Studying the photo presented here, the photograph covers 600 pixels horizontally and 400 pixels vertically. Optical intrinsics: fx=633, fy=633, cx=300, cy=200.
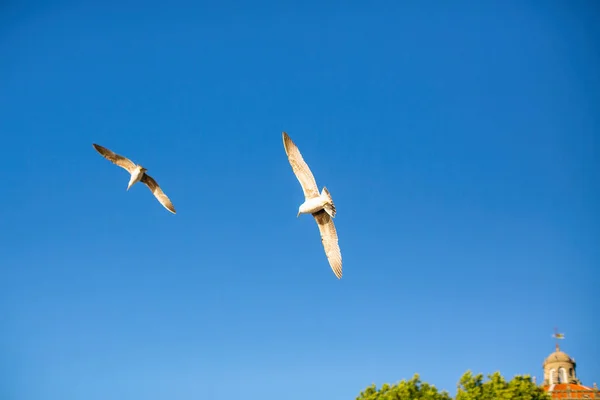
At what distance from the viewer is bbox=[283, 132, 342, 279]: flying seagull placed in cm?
2442

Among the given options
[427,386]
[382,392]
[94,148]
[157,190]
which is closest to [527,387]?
[427,386]

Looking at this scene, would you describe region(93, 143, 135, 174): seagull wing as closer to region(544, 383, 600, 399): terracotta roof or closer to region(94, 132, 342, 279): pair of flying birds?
region(94, 132, 342, 279): pair of flying birds

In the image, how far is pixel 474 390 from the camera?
2242 inches

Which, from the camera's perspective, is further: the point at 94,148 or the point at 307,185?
the point at 94,148

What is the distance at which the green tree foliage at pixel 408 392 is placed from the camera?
56000mm

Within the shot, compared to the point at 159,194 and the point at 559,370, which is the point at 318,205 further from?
the point at 559,370

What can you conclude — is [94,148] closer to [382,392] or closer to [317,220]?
[317,220]

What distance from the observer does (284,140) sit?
24203mm

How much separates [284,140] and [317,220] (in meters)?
3.80

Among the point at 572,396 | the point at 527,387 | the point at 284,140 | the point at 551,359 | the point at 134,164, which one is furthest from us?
the point at 551,359

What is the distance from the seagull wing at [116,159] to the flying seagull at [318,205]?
11.9 metres

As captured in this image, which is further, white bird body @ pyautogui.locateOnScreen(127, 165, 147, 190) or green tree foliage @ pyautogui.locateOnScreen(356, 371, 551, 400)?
green tree foliage @ pyautogui.locateOnScreen(356, 371, 551, 400)

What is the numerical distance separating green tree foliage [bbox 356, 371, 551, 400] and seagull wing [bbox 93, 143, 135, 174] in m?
34.2

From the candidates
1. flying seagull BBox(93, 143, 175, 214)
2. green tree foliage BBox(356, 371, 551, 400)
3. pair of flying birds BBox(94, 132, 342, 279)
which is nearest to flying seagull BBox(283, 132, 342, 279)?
pair of flying birds BBox(94, 132, 342, 279)
